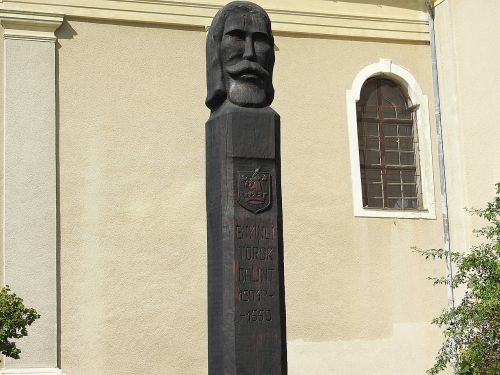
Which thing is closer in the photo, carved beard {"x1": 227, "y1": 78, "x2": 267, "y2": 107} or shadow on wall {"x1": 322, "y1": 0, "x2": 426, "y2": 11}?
carved beard {"x1": 227, "y1": 78, "x2": 267, "y2": 107}

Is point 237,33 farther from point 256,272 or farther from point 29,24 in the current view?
point 29,24

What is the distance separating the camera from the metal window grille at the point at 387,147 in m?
17.7

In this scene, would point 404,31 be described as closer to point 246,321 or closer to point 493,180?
point 493,180

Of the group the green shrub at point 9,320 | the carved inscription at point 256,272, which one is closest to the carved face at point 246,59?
the carved inscription at point 256,272

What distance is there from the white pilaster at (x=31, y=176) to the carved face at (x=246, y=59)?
7.05m

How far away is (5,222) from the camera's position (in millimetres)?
15781

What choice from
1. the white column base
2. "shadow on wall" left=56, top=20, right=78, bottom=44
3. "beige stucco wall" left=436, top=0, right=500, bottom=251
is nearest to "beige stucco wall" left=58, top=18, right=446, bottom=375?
"shadow on wall" left=56, top=20, right=78, bottom=44

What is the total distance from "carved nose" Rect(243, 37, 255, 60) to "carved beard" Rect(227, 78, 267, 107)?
21 cm

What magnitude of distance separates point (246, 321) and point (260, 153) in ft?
4.36

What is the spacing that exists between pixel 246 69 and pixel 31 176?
7.36 m

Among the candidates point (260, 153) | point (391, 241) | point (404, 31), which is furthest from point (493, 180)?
point (260, 153)

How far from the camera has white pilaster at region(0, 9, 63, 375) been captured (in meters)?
15.6

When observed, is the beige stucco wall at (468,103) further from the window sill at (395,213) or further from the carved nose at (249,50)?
the carved nose at (249,50)

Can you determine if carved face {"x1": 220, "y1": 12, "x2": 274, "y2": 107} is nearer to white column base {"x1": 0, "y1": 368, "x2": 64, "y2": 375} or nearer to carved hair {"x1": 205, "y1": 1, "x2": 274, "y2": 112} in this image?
carved hair {"x1": 205, "y1": 1, "x2": 274, "y2": 112}
